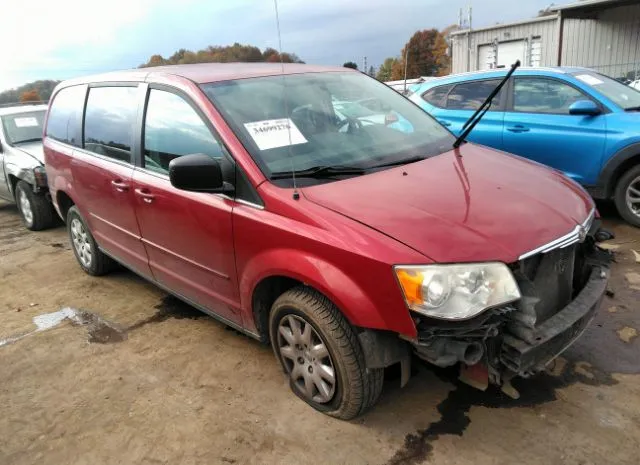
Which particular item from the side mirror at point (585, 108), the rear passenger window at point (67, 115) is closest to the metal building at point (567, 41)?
the side mirror at point (585, 108)

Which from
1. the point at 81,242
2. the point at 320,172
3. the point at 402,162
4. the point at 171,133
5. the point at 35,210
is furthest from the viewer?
the point at 35,210

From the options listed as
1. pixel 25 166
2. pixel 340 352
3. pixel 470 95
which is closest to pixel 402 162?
pixel 340 352

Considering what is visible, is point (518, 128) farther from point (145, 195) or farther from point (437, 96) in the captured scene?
point (145, 195)

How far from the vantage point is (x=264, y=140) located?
2777 mm

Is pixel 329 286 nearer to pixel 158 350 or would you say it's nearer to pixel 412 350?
pixel 412 350

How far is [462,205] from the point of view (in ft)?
8.02

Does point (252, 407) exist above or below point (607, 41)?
below

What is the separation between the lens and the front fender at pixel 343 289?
7.02 feet

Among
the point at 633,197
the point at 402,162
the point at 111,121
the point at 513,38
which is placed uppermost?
the point at 513,38

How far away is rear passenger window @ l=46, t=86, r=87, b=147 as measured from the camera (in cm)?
442

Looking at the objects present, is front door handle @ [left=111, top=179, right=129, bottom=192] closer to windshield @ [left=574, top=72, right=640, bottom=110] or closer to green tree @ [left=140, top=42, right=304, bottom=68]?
green tree @ [left=140, top=42, right=304, bottom=68]

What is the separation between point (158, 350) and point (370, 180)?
6.20 ft

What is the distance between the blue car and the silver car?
5.17 metres

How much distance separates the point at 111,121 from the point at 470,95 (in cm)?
415
